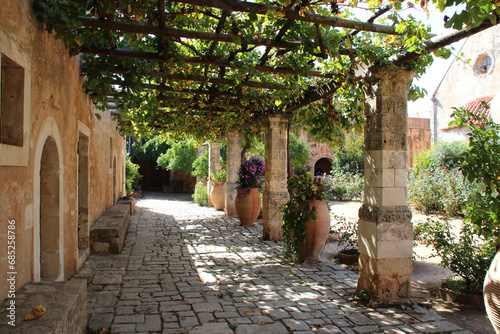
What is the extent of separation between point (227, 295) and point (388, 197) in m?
2.16

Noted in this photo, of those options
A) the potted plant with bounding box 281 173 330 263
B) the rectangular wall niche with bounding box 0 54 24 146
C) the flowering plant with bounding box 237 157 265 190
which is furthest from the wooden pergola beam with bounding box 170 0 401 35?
the flowering plant with bounding box 237 157 265 190

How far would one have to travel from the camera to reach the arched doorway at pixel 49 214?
388 centimetres

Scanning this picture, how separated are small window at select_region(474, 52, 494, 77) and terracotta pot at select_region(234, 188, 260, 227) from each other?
1134 cm

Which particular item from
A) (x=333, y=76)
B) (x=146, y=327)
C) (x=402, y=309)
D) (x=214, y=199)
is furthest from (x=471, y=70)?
(x=146, y=327)

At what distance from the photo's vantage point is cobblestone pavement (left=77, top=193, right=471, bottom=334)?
344 cm

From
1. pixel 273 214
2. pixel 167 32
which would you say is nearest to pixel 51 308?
pixel 167 32

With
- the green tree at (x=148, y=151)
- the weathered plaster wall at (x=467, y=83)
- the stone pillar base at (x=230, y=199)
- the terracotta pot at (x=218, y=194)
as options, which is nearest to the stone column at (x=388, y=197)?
the stone pillar base at (x=230, y=199)

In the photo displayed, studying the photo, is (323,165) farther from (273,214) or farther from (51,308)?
(51,308)

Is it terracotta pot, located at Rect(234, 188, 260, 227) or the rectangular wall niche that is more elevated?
the rectangular wall niche

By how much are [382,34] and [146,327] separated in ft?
12.4

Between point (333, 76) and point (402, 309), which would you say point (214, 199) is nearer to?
point (333, 76)

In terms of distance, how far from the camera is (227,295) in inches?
168

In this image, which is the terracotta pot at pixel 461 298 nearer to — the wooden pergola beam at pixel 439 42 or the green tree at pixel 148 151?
the wooden pergola beam at pixel 439 42

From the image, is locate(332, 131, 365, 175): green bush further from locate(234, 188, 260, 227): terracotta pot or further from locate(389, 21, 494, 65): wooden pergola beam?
locate(389, 21, 494, 65): wooden pergola beam
